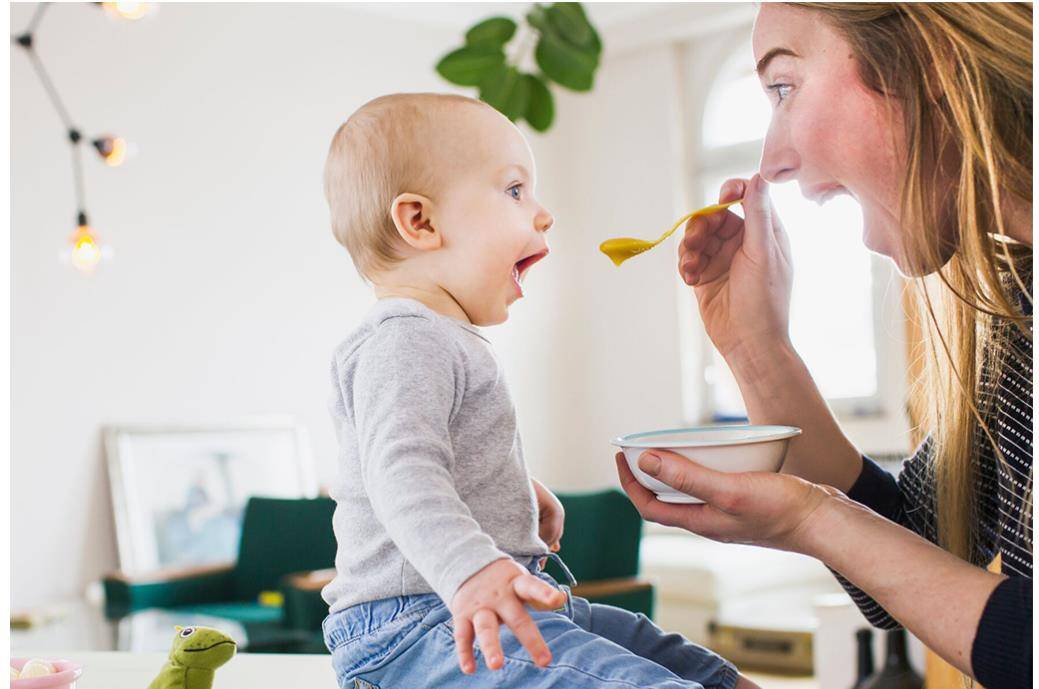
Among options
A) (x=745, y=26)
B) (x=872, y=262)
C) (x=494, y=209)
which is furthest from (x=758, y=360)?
(x=745, y=26)

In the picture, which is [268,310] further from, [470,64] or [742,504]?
[742,504]

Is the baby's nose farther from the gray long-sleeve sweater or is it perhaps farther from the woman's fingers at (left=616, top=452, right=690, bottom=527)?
the woman's fingers at (left=616, top=452, right=690, bottom=527)

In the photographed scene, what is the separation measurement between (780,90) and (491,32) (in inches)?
51.9

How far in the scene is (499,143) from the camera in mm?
1173

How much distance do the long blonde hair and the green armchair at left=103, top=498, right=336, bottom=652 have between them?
2880mm

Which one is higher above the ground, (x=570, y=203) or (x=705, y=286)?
(x=570, y=203)

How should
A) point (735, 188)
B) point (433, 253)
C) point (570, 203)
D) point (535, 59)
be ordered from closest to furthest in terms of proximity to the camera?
point (433, 253) → point (735, 188) → point (535, 59) → point (570, 203)

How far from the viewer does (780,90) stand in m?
1.12

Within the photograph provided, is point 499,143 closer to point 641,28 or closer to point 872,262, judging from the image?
point 872,262

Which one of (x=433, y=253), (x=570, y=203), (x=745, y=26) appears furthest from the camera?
(x=570, y=203)

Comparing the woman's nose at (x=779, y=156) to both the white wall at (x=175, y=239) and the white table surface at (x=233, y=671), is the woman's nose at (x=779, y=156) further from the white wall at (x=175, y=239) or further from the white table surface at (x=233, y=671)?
the white wall at (x=175, y=239)

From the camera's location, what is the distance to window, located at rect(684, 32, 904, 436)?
582 cm

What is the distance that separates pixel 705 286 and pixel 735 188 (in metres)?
0.13

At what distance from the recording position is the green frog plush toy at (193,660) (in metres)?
0.97
